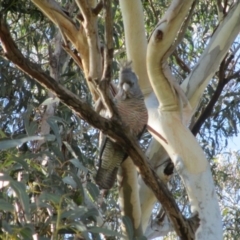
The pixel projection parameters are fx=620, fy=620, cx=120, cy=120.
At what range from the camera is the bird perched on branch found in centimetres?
266

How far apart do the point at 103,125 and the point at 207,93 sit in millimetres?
2547

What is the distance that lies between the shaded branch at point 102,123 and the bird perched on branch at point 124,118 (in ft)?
1.53

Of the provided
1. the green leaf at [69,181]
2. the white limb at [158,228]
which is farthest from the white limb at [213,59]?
the green leaf at [69,181]

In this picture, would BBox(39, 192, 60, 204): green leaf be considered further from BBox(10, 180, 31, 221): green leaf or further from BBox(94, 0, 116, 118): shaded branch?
BBox(94, 0, 116, 118): shaded branch

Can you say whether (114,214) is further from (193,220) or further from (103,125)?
(103,125)

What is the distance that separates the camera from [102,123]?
2031mm

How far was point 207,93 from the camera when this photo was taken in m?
4.48

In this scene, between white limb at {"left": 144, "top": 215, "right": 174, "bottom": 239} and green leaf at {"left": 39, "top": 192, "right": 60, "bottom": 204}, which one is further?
white limb at {"left": 144, "top": 215, "right": 174, "bottom": 239}

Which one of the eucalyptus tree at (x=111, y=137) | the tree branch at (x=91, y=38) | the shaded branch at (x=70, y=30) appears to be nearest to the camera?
the eucalyptus tree at (x=111, y=137)

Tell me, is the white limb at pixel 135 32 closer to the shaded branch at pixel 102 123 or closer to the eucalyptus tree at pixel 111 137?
the eucalyptus tree at pixel 111 137

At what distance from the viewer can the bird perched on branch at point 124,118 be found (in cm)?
266

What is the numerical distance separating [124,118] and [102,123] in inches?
35.4

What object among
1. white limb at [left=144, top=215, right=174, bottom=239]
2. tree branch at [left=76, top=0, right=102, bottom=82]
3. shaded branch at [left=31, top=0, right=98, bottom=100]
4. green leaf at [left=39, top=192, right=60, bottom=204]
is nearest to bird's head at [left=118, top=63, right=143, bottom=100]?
shaded branch at [left=31, top=0, right=98, bottom=100]

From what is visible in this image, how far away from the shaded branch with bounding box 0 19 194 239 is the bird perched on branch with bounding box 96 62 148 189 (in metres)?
0.47
